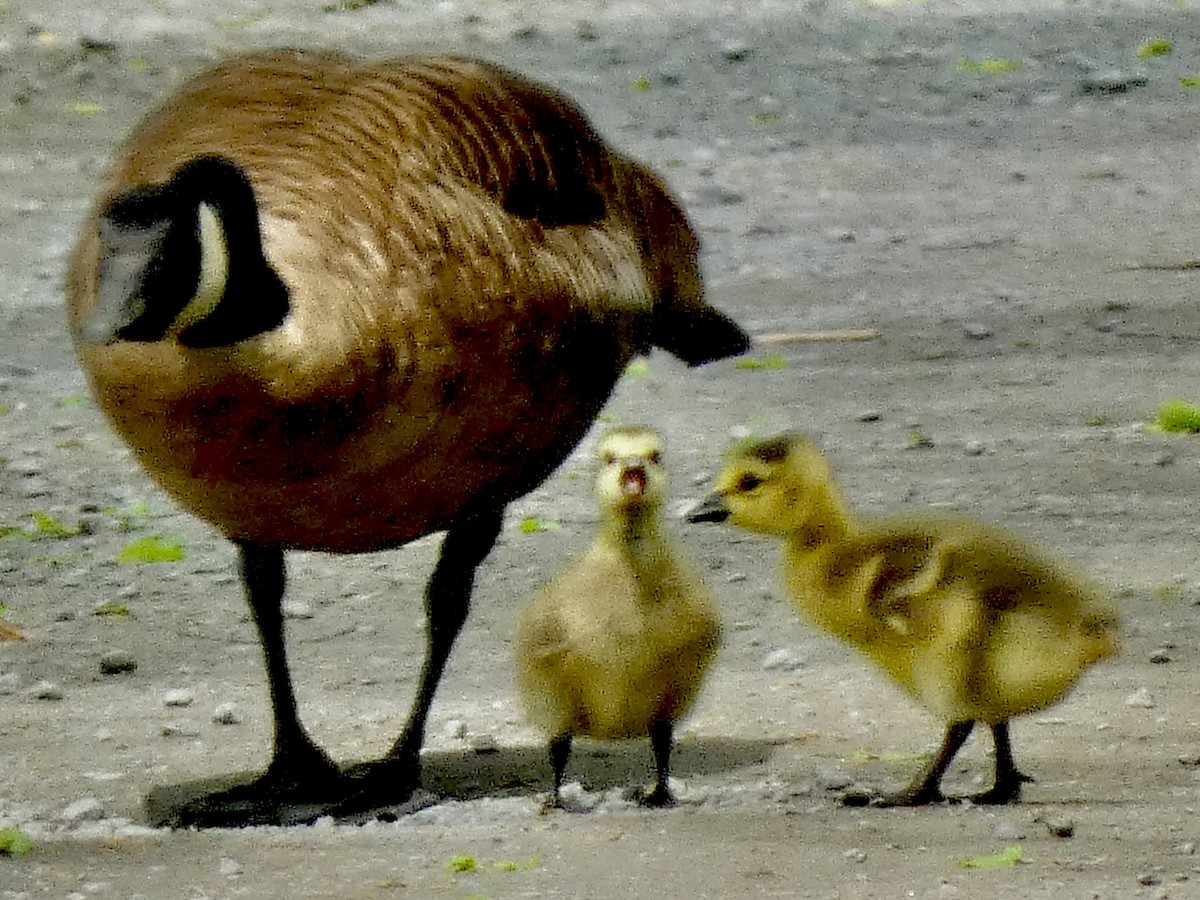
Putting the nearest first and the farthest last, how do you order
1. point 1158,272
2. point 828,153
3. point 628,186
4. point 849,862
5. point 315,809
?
1. point 849,862
2. point 315,809
3. point 628,186
4. point 1158,272
5. point 828,153

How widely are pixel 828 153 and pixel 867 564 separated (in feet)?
21.1

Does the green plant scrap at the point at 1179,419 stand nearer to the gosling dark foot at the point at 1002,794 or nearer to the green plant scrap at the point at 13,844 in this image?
the gosling dark foot at the point at 1002,794

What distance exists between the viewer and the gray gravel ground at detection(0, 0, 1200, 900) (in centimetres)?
455

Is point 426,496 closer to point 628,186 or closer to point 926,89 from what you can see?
point 628,186

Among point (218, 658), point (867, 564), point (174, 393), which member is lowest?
point (218, 658)

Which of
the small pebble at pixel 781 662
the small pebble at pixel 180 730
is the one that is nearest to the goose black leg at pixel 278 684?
the small pebble at pixel 180 730

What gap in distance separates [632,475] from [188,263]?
1116 mm

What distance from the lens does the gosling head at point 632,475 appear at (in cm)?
496

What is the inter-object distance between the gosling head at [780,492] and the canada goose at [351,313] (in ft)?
1.16

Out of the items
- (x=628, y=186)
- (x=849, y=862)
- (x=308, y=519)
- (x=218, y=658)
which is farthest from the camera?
(x=218, y=658)

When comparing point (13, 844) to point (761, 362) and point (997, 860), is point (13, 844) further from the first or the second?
point (761, 362)

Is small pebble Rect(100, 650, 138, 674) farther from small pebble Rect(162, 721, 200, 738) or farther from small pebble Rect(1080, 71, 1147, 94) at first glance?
small pebble Rect(1080, 71, 1147, 94)

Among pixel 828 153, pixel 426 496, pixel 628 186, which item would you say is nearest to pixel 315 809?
pixel 426 496

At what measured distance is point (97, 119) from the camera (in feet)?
38.3
